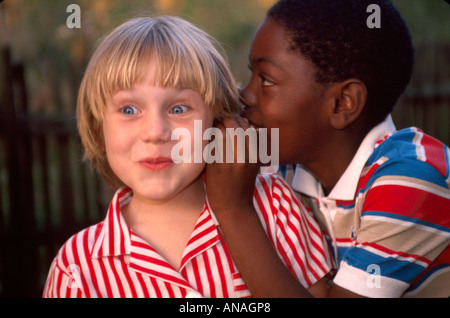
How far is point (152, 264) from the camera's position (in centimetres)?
149

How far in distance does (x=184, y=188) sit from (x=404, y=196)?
687 millimetres

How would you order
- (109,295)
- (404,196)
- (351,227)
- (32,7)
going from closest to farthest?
(109,295) → (404,196) → (351,227) → (32,7)

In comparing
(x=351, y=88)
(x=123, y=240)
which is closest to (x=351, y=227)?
(x=351, y=88)

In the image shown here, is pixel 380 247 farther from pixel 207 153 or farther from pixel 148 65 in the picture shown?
pixel 148 65

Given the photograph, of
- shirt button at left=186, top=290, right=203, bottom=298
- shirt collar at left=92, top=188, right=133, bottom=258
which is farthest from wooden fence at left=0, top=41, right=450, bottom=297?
shirt button at left=186, top=290, right=203, bottom=298

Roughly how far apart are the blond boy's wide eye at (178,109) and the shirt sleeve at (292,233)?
1.34 ft

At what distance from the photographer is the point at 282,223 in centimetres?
167

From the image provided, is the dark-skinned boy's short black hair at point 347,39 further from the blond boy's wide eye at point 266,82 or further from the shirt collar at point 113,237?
the shirt collar at point 113,237

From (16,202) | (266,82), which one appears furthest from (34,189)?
(266,82)

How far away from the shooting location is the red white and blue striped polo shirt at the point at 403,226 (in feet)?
5.24

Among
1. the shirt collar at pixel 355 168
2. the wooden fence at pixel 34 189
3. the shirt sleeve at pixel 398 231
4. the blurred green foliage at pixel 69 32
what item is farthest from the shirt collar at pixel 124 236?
the blurred green foliage at pixel 69 32

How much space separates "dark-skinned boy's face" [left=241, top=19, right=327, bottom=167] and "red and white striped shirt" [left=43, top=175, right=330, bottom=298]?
0.44m

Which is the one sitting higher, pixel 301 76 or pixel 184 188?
pixel 301 76

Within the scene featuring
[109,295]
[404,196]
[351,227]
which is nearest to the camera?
[109,295]
